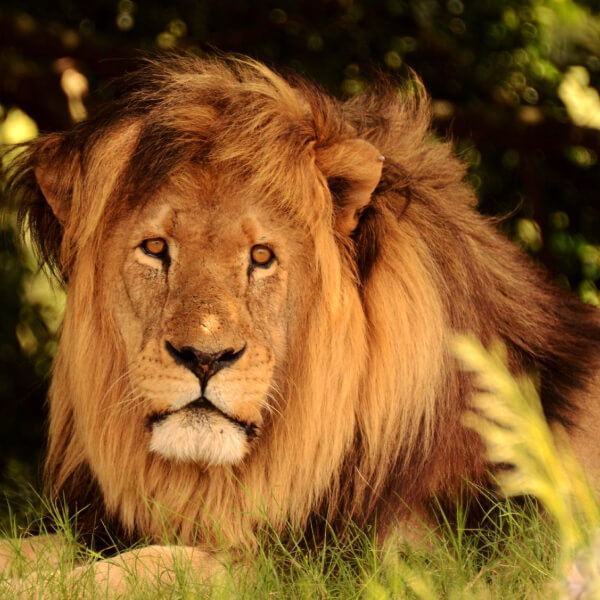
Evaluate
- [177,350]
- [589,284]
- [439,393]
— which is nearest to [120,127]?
[177,350]

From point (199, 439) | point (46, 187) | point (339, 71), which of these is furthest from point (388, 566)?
point (339, 71)

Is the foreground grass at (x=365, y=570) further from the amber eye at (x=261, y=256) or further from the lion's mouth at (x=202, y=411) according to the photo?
the amber eye at (x=261, y=256)

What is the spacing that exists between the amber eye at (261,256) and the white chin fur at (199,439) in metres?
0.46

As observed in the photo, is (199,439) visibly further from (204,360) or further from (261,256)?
(261,256)

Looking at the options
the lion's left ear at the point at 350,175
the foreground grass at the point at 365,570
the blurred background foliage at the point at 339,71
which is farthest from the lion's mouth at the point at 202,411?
the blurred background foliage at the point at 339,71

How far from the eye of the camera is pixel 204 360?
2.90 metres

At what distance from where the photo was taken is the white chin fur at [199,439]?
293 centimetres

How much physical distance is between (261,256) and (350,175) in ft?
1.11

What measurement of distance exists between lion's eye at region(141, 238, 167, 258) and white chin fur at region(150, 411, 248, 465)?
47 centimetres

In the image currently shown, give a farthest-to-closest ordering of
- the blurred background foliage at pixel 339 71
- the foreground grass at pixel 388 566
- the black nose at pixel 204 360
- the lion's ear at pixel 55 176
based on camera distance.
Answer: the blurred background foliage at pixel 339 71 < the lion's ear at pixel 55 176 < the black nose at pixel 204 360 < the foreground grass at pixel 388 566

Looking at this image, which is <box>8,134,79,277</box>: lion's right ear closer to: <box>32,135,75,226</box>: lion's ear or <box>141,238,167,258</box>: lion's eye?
<box>32,135,75,226</box>: lion's ear

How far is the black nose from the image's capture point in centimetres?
290

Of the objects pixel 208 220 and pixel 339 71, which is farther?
pixel 339 71

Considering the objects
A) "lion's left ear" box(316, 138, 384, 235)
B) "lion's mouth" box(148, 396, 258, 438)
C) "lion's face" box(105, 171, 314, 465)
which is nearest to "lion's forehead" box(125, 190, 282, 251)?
"lion's face" box(105, 171, 314, 465)
